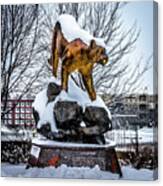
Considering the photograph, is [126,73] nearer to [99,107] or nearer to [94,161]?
[99,107]

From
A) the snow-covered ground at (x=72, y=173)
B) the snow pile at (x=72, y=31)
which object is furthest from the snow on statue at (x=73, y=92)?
the snow-covered ground at (x=72, y=173)

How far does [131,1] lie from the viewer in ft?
7.68

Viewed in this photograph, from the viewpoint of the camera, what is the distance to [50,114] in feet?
7.89

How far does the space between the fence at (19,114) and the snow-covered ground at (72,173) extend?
6.3 inches

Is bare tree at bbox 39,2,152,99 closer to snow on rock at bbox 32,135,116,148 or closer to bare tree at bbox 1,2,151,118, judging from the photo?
bare tree at bbox 1,2,151,118

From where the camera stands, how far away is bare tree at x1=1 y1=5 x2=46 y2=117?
95.5 inches

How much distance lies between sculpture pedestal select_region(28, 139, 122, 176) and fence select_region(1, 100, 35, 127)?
8cm

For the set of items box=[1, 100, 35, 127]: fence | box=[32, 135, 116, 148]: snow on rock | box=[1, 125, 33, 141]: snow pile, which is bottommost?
box=[32, 135, 116, 148]: snow on rock

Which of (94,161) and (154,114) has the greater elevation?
(154,114)

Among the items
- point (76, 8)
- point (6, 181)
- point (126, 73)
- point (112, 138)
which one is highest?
point (76, 8)

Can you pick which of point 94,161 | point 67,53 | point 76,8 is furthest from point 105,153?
point 76,8

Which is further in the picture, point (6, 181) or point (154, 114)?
point (6, 181)

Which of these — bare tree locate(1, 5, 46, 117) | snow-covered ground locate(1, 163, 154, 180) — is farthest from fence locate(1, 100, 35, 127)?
Answer: snow-covered ground locate(1, 163, 154, 180)

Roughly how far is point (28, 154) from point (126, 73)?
1.59ft
